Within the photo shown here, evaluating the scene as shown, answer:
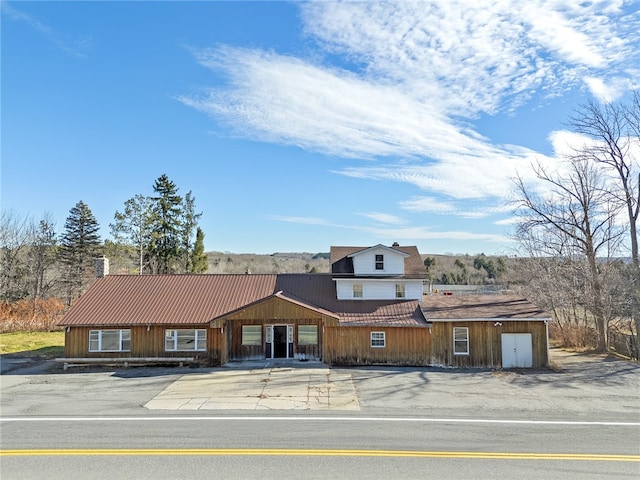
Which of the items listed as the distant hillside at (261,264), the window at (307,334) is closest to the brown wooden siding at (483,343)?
the window at (307,334)

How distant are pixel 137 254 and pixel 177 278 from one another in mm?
26967

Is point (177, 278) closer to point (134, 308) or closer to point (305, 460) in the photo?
point (134, 308)

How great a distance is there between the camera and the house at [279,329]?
2358 cm

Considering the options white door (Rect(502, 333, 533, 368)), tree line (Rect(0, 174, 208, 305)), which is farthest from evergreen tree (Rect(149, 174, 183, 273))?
white door (Rect(502, 333, 533, 368))

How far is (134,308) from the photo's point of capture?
25.0 m

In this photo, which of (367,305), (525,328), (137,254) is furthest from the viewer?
(137,254)

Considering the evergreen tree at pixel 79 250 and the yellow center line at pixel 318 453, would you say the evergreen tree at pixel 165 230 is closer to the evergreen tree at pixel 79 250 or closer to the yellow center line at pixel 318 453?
the evergreen tree at pixel 79 250

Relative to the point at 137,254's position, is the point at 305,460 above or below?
below

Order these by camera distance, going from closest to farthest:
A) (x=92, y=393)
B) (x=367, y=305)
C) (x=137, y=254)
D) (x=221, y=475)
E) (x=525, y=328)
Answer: (x=221, y=475)
(x=92, y=393)
(x=525, y=328)
(x=367, y=305)
(x=137, y=254)

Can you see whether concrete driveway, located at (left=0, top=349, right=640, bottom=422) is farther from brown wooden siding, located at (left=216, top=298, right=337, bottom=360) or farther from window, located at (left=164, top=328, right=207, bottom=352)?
window, located at (left=164, top=328, right=207, bottom=352)

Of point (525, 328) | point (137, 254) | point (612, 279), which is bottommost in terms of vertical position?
point (525, 328)

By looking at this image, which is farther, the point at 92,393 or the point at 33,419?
the point at 92,393

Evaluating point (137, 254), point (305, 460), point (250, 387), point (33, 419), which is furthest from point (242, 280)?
point (137, 254)

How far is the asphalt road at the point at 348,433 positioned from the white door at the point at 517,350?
11.4 feet
